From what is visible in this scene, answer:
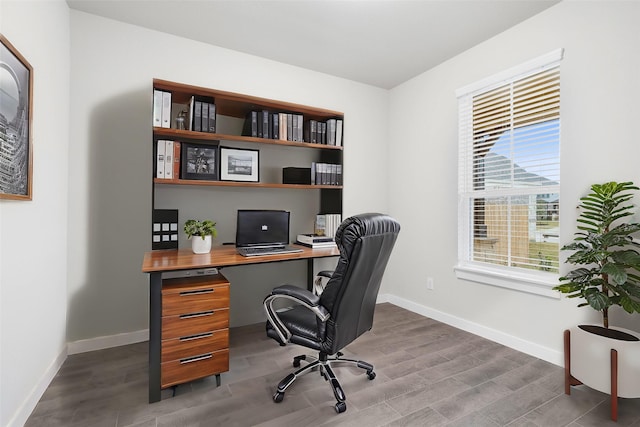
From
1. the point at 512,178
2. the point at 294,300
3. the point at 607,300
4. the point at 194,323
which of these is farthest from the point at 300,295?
the point at 512,178

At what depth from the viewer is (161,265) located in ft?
6.34

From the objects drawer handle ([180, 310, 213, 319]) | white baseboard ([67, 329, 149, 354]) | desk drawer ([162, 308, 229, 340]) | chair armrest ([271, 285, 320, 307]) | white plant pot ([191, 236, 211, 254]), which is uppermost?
white plant pot ([191, 236, 211, 254])

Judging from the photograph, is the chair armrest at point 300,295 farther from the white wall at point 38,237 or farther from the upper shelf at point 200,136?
the upper shelf at point 200,136

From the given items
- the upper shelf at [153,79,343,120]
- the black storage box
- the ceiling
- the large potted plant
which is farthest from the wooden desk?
the ceiling

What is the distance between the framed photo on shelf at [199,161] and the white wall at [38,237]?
835 mm

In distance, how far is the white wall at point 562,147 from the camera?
2098mm

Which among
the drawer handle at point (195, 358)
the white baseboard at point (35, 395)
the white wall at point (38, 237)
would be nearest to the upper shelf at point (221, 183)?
the white wall at point (38, 237)

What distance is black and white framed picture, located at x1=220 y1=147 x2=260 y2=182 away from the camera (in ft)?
9.18

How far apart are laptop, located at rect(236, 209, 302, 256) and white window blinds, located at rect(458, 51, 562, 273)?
1.77 m

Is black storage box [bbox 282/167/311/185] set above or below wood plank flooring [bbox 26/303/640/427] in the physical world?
above

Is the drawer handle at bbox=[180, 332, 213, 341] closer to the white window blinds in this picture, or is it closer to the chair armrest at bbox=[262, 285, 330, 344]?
the chair armrest at bbox=[262, 285, 330, 344]

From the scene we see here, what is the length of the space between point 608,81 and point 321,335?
2517mm

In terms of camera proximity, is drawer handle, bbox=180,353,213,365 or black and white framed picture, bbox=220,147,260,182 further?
black and white framed picture, bbox=220,147,260,182

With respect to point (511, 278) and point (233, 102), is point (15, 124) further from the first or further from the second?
point (511, 278)
